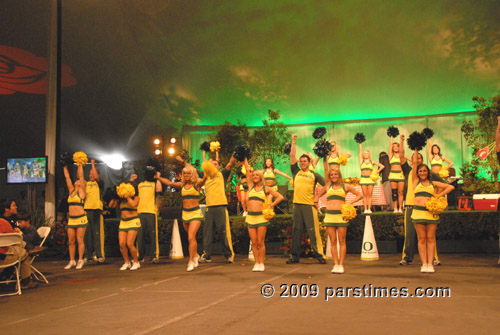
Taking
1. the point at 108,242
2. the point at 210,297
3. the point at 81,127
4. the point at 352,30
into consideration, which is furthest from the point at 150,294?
the point at 352,30

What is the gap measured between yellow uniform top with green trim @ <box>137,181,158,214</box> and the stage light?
13687 mm

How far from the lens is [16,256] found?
7.23 m

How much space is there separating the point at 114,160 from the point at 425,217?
63.4ft

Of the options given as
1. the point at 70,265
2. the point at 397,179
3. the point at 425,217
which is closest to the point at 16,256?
the point at 70,265

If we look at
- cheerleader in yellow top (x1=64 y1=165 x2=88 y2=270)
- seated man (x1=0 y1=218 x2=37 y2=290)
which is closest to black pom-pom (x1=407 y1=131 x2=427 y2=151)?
seated man (x1=0 y1=218 x2=37 y2=290)

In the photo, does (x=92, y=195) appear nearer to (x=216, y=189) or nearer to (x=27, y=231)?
(x=27, y=231)

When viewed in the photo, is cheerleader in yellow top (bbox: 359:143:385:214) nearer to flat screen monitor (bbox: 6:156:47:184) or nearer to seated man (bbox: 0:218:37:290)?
seated man (bbox: 0:218:37:290)

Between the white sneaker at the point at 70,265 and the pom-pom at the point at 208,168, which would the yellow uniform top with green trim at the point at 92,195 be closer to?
the white sneaker at the point at 70,265

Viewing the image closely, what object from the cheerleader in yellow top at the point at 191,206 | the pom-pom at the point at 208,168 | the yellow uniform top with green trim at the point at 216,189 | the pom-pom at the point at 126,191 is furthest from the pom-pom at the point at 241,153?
the pom-pom at the point at 126,191

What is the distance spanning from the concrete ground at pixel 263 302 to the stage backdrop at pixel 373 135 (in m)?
17.0

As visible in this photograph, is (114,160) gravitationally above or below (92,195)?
above

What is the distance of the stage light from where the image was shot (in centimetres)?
2366

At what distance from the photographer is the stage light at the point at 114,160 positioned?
931 inches

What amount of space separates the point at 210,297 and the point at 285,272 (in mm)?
2306
